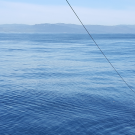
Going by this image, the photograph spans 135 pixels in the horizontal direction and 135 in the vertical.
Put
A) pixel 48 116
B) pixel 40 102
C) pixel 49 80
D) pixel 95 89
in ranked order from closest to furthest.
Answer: pixel 48 116 → pixel 40 102 → pixel 95 89 → pixel 49 80

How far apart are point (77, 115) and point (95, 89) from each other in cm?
955

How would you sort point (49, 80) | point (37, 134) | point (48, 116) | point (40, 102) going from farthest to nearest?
point (49, 80) → point (40, 102) → point (48, 116) → point (37, 134)

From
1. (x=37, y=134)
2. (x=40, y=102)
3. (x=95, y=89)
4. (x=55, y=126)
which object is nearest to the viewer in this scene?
(x=37, y=134)

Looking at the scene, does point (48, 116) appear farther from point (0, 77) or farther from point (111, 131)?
point (0, 77)

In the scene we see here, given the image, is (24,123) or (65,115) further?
(65,115)

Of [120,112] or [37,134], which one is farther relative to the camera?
[120,112]

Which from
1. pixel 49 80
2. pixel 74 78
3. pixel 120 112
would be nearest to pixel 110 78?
pixel 74 78

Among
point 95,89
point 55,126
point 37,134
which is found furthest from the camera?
point 95,89

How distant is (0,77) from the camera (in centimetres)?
3706

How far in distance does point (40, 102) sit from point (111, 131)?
10299mm

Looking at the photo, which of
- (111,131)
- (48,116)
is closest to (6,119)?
(48,116)

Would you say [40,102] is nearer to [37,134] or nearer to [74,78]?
[37,134]

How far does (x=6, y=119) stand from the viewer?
20891mm

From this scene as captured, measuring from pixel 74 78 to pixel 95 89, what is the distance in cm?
706
